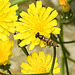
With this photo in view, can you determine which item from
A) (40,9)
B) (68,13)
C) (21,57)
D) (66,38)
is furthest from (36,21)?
(66,38)

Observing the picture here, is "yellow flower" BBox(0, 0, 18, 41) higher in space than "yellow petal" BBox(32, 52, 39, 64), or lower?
higher

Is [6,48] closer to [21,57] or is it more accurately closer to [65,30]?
[21,57]

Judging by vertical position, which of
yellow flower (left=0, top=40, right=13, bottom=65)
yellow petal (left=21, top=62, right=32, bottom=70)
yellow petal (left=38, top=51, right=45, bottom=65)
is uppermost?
yellow flower (left=0, top=40, right=13, bottom=65)
